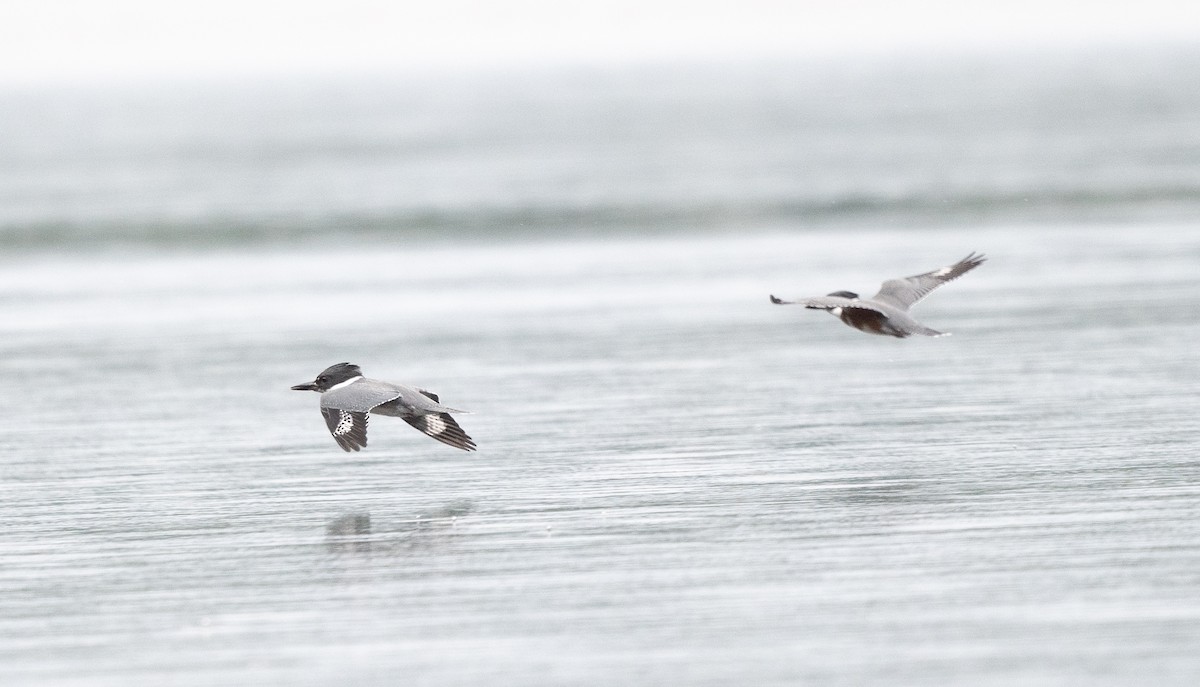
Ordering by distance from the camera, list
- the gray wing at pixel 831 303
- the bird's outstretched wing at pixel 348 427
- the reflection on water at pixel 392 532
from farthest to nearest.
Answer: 1. the gray wing at pixel 831 303
2. the bird's outstretched wing at pixel 348 427
3. the reflection on water at pixel 392 532

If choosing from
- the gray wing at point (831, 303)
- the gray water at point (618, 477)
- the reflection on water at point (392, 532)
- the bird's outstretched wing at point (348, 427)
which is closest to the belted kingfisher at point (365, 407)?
the bird's outstretched wing at point (348, 427)

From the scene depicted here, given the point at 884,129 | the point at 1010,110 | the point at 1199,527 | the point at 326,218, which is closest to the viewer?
the point at 1199,527

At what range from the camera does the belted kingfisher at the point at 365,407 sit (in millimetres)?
10555

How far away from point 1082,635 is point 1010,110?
61.6m

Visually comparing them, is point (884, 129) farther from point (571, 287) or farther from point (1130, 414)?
point (1130, 414)

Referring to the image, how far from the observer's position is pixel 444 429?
432 inches

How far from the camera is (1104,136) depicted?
148ft

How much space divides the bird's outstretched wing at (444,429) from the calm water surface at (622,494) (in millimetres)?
252

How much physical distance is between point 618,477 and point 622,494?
410 millimetres

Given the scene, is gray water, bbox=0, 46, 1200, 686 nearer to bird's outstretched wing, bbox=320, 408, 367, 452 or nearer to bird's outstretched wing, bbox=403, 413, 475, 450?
bird's outstretched wing, bbox=403, 413, 475, 450

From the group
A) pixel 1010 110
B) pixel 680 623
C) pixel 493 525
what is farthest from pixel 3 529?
pixel 1010 110

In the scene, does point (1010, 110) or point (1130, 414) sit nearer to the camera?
point (1130, 414)

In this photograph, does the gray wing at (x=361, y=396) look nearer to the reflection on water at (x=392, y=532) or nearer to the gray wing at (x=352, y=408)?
the gray wing at (x=352, y=408)

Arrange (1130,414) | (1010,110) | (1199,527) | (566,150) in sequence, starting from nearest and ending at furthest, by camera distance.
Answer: (1199,527) < (1130,414) < (566,150) < (1010,110)
